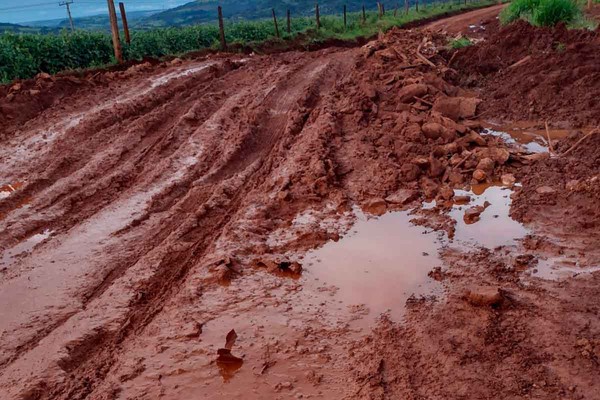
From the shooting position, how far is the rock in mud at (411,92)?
950 centimetres

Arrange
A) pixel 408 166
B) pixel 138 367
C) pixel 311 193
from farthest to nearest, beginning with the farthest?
pixel 408 166
pixel 311 193
pixel 138 367

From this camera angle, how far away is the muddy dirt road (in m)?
3.69

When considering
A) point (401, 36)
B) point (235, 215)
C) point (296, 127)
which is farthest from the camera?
point (401, 36)

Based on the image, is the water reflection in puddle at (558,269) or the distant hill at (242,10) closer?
the water reflection in puddle at (558,269)

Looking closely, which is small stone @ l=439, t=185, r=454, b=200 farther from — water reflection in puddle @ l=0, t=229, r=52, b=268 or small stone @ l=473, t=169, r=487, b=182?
water reflection in puddle @ l=0, t=229, r=52, b=268

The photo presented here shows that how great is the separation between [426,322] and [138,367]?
2.29 metres

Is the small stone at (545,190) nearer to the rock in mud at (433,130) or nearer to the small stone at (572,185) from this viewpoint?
the small stone at (572,185)

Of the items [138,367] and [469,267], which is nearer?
[138,367]

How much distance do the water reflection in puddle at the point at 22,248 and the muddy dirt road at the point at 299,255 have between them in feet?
0.15

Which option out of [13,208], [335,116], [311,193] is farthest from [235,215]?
[335,116]

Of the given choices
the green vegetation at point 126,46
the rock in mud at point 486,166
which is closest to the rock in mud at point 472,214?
the rock in mud at point 486,166

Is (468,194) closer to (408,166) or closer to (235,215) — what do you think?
(408,166)

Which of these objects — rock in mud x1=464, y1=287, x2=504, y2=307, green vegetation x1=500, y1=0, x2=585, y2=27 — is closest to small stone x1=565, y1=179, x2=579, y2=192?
rock in mud x1=464, y1=287, x2=504, y2=307

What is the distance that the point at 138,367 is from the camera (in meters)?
3.81
